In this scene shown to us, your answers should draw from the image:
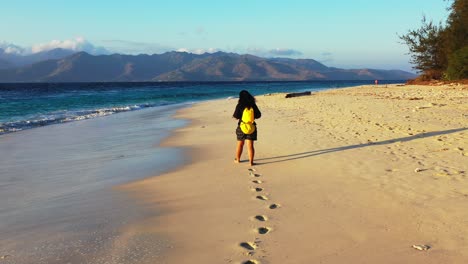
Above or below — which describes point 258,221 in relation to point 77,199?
above

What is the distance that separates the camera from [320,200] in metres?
5.73

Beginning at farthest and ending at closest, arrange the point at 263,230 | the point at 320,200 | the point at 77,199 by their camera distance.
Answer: the point at 77,199, the point at 320,200, the point at 263,230

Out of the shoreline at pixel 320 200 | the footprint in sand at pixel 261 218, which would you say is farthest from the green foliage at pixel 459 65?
the footprint in sand at pixel 261 218

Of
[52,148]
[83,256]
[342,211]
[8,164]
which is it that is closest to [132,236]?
[83,256]

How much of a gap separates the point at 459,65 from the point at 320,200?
33.1 meters

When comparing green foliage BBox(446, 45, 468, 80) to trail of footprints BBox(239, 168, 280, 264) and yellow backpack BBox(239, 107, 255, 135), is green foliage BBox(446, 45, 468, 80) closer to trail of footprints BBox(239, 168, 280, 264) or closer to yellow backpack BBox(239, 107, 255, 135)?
yellow backpack BBox(239, 107, 255, 135)

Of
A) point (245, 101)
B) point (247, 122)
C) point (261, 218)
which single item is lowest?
point (261, 218)

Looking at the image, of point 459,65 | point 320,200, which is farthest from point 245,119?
point 459,65

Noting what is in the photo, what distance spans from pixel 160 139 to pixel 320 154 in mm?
6028

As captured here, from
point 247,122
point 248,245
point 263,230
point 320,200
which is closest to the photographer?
point 248,245

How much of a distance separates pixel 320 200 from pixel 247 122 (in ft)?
11.7

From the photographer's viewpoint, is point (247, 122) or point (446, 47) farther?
point (446, 47)

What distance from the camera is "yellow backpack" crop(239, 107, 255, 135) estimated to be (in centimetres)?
888

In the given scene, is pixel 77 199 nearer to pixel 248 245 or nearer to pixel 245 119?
pixel 248 245
